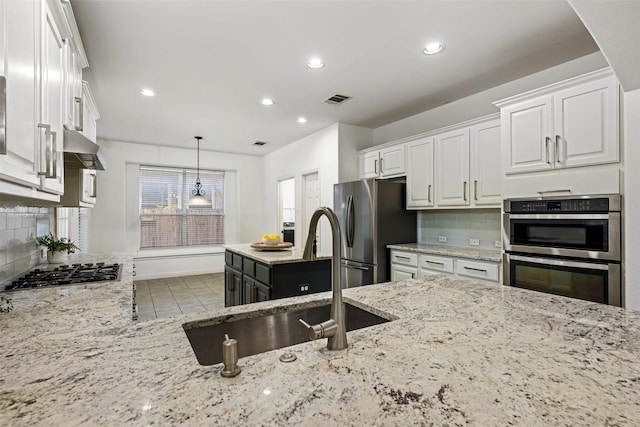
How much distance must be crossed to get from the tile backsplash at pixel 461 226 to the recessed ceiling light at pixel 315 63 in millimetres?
2229

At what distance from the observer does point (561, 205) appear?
2.37m

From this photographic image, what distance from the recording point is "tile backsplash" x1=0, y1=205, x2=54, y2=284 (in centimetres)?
189

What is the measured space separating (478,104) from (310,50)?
2089 millimetres

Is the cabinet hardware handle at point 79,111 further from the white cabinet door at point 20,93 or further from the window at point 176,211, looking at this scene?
the window at point 176,211

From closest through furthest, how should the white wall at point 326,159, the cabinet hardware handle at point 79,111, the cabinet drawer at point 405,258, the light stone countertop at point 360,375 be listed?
the light stone countertop at point 360,375 < the cabinet hardware handle at point 79,111 < the cabinet drawer at point 405,258 < the white wall at point 326,159

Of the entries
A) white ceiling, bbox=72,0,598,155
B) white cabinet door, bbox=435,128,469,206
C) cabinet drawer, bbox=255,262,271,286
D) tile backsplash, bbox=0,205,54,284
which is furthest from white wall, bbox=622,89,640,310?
tile backsplash, bbox=0,205,54,284

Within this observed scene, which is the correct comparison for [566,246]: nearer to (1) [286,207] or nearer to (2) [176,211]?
(1) [286,207]

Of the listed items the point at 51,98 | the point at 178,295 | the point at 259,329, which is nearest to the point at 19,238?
the point at 51,98

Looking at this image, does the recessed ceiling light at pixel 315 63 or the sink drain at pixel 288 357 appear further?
the recessed ceiling light at pixel 315 63

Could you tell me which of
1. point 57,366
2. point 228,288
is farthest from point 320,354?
point 228,288

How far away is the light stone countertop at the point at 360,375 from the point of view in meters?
0.61

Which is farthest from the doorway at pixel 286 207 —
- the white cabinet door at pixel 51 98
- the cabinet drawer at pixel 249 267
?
the white cabinet door at pixel 51 98

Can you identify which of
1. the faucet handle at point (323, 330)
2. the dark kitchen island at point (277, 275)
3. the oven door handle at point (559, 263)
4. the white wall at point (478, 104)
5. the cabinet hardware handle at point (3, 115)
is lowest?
the dark kitchen island at point (277, 275)

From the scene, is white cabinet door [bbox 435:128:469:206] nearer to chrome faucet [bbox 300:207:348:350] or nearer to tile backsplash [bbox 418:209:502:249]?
tile backsplash [bbox 418:209:502:249]
